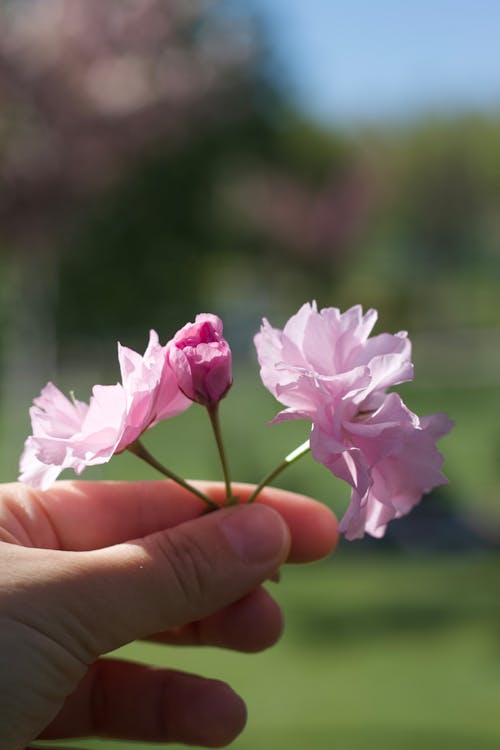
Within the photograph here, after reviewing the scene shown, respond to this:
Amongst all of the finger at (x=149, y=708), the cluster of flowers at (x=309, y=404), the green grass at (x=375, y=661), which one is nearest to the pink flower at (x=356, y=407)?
the cluster of flowers at (x=309, y=404)

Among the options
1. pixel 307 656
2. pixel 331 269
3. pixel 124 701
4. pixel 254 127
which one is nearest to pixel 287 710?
pixel 307 656

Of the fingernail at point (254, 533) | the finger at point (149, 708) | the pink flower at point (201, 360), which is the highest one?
the pink flower at point (201, 360)

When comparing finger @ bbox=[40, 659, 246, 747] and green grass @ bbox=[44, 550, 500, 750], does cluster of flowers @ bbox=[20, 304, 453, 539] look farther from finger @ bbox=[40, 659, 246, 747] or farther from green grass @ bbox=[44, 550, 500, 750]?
green grass @ bbox=[44, 550, 500, 750]

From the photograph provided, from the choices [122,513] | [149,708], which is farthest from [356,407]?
[149,708]

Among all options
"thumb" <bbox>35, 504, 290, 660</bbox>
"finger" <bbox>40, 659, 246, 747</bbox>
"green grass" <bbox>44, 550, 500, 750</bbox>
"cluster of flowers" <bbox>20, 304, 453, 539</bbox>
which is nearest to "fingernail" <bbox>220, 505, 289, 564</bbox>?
"thumb" <bbox>35, 504, 290, 660</bbox>

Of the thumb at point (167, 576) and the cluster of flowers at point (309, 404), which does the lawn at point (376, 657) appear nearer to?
the thumb at point (167, 576)

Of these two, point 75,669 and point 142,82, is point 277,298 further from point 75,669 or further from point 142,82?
point 75,669
